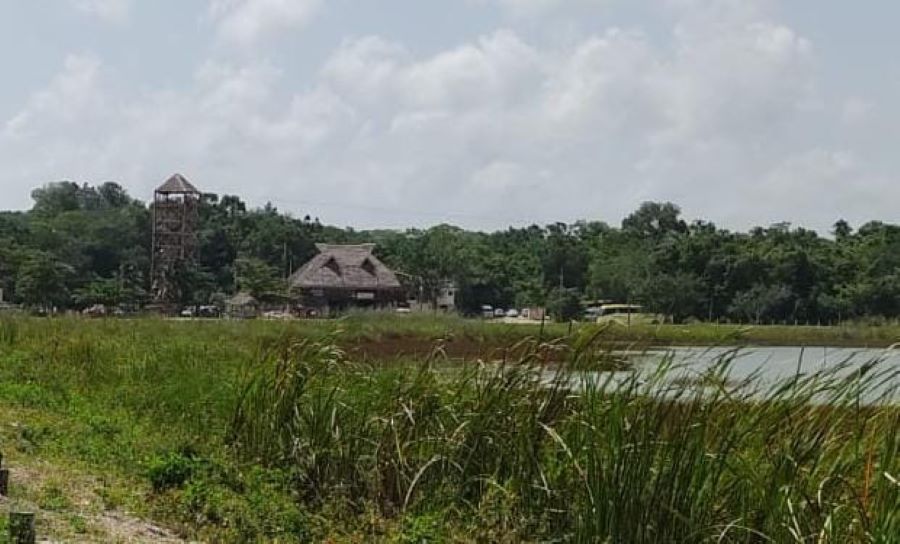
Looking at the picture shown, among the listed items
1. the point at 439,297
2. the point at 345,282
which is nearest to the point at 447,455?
the point at 345,282

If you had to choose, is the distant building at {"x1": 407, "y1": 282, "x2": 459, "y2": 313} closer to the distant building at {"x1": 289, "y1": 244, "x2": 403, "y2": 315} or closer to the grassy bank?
the distant building at {"x1": 289, "y1": 244, "x2": 403, "y2": 315}

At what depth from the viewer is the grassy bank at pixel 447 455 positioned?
5742 mm

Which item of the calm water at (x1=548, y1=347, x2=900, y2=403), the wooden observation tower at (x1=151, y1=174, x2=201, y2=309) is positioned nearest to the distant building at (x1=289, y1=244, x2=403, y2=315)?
the wooden observation tower at (x1=151, y1=174, x2=201, y2=309)

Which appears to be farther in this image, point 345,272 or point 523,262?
point 523,262

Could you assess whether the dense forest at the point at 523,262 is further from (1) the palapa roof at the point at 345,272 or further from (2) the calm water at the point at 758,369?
(2) the calm water at the point at 758,369

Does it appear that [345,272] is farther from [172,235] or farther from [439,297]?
[172,235]

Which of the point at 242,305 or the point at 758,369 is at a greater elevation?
the point at 242,305

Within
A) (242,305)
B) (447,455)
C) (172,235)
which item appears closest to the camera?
(447,455)

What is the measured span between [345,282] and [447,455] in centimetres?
4294

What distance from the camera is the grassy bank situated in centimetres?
574

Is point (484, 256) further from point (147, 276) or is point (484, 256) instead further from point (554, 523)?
point (554, 523)

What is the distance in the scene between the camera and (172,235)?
49406 millimetres

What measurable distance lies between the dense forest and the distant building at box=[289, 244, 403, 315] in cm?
195

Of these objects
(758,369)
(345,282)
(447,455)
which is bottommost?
(447,455)
